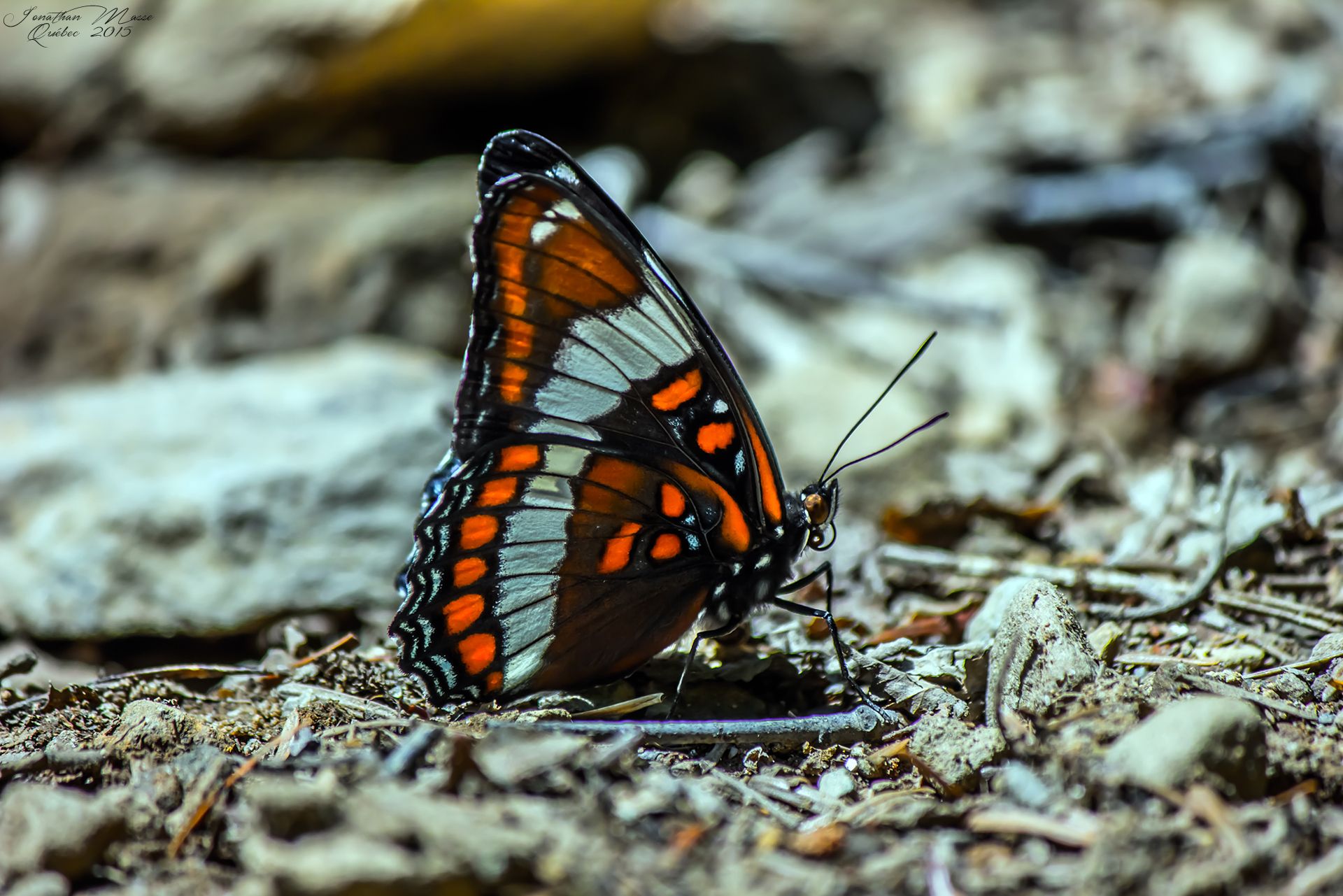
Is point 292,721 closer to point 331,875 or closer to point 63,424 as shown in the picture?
point 331,875

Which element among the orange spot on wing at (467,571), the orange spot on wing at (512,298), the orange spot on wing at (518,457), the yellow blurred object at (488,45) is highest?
the yellow blurred object at (488,45)

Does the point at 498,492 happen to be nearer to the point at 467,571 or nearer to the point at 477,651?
the point at 467,571

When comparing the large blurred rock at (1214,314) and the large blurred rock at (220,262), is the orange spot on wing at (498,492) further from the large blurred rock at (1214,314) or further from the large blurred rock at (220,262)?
the large blurred rock at (1214,314)

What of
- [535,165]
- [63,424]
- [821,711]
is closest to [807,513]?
[821,711]
